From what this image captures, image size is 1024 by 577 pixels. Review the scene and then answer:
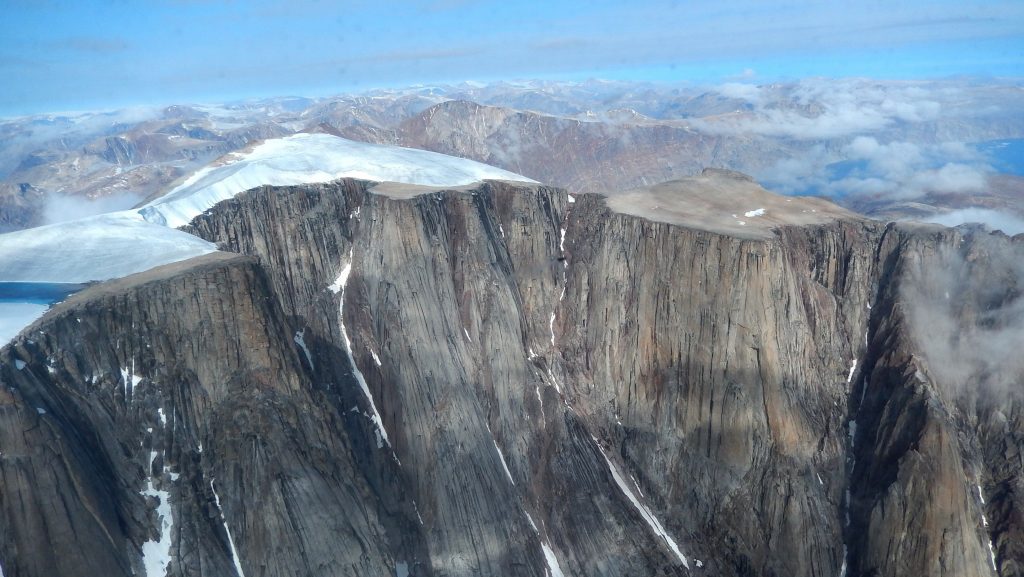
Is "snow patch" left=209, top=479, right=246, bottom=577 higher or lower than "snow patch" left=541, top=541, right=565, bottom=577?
higher

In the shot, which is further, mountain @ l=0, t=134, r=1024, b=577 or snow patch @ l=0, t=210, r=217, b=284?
snow patch @ l=0, t=210, r=217, b=284

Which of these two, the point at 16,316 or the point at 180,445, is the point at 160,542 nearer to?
the point at 180,445

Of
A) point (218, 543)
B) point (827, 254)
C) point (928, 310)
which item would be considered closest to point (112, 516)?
point (218, 543)

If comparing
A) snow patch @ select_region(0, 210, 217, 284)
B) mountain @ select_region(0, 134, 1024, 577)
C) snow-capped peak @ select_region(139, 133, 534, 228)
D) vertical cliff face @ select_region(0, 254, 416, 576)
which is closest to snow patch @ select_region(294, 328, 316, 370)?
mountain @ select_region(0, 134, 1024, 577)

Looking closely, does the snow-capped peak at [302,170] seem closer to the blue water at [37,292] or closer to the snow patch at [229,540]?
the blue water at [37,292]

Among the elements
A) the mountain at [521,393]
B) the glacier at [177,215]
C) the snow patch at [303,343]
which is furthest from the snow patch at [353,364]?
the glacier at [177,215]

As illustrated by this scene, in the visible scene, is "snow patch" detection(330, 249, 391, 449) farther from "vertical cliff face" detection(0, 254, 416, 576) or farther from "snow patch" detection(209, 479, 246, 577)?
"snow patch" detection(209, 479, 246, 577)
